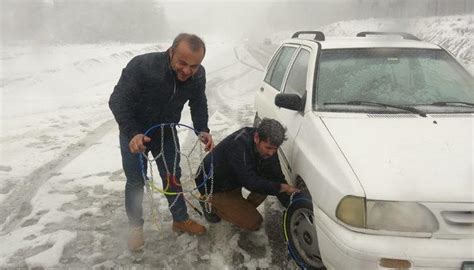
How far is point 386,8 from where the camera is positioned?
5856 cm

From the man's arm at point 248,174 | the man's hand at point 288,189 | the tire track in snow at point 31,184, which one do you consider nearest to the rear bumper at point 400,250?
the man's hand at point 288,189

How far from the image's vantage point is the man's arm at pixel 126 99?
9.72 ft

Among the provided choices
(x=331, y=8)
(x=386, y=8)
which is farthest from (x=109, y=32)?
(x=331, y=8)

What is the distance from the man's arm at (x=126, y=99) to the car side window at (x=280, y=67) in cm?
183

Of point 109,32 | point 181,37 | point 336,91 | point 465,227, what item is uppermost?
point 181,37

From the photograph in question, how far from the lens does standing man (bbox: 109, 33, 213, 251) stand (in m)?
2.88

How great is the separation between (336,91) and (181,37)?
1387mm

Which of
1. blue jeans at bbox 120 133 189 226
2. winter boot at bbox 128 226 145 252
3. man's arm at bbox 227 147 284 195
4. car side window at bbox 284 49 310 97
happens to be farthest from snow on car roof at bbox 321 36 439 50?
winter boot at bbox 128 226 145 252

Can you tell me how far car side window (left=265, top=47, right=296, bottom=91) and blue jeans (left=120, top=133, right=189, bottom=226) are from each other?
1.50 meters

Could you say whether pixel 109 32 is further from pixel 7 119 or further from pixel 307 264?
pixel 307 264

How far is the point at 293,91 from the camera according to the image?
3.87 m

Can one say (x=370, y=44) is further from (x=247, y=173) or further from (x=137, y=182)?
(x=137, y=182)

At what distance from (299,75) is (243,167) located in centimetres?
116

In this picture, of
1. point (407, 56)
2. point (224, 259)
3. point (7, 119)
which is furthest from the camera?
point (7, 119)
